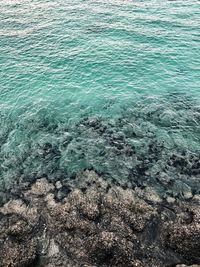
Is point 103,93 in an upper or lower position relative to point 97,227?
upper

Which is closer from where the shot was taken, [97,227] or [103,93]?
[97,227]

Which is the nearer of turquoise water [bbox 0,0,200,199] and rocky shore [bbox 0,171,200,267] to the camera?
rocky shore [bbox 0,171,200,267]

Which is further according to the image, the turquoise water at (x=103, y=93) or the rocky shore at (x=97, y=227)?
the turquoise water at (x=103, y=93)

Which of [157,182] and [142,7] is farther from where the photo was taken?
[142,7]

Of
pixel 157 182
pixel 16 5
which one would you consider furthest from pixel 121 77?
pixel 16 5

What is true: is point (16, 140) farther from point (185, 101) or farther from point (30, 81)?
point (185, 101)
